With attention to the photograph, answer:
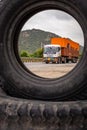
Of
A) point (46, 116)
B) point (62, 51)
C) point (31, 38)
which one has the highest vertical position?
point (62, 51)

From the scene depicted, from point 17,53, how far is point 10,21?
314 millimetres

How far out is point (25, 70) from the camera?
8.10 feet

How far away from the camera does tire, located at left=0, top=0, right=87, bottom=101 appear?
7.09ft

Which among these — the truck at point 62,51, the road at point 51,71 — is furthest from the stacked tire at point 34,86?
the road at point 51,71

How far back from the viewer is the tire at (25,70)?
85.1 inches

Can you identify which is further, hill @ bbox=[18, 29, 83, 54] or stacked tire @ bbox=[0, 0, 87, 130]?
hill @ bbox=[18, 29, 83, 54]

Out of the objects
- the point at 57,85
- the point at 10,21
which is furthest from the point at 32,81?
the point at 10,21

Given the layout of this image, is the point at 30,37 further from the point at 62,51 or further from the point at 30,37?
the point at 62,51

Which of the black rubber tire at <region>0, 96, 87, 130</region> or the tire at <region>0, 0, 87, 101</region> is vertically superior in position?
the tire at <region>0, 0, 87, 101</region>

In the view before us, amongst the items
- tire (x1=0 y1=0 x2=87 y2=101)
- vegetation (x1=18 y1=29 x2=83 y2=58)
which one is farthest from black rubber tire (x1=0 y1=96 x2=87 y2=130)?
vegetation (x1=18 y1=29 x2=83 y2=58)

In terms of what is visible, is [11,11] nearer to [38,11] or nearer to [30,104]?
[38,11]

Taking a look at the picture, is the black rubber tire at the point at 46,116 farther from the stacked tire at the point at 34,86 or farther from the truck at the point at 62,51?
the truck at the point at 62,51

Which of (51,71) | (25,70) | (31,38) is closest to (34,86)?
(25,70)

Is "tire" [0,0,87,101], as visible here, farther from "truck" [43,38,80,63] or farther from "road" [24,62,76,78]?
"road" [24,62,76,78]
